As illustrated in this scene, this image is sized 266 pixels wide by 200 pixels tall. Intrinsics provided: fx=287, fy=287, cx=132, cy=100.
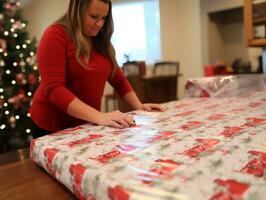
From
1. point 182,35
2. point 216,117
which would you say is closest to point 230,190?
point 216,117

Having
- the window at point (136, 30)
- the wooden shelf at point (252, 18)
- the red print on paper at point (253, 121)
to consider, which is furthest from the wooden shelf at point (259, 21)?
the window at point (136, 30)

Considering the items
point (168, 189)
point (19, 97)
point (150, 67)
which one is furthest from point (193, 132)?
point (150, 67)

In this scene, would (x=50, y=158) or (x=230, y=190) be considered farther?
(x=50, y=158)

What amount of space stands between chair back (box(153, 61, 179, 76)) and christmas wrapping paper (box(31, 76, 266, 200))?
131 inches

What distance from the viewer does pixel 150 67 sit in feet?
14.4

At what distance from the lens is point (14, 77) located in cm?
281

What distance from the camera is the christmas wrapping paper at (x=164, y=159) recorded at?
1.46ft

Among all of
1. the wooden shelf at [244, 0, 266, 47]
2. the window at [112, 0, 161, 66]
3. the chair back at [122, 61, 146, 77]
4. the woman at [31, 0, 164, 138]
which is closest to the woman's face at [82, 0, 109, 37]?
the woman at [31, 0, 164, 138]

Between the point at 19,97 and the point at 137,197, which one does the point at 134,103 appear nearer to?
the point at 137,197

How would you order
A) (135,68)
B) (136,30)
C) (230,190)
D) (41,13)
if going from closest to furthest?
(230,190), (135,68), (41,13), (136,30)

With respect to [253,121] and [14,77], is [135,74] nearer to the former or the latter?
[14,77]

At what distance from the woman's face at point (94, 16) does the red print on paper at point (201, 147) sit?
587 mm

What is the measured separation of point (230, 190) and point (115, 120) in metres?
0.50

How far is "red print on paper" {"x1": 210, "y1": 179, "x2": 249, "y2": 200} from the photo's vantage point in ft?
1.35
